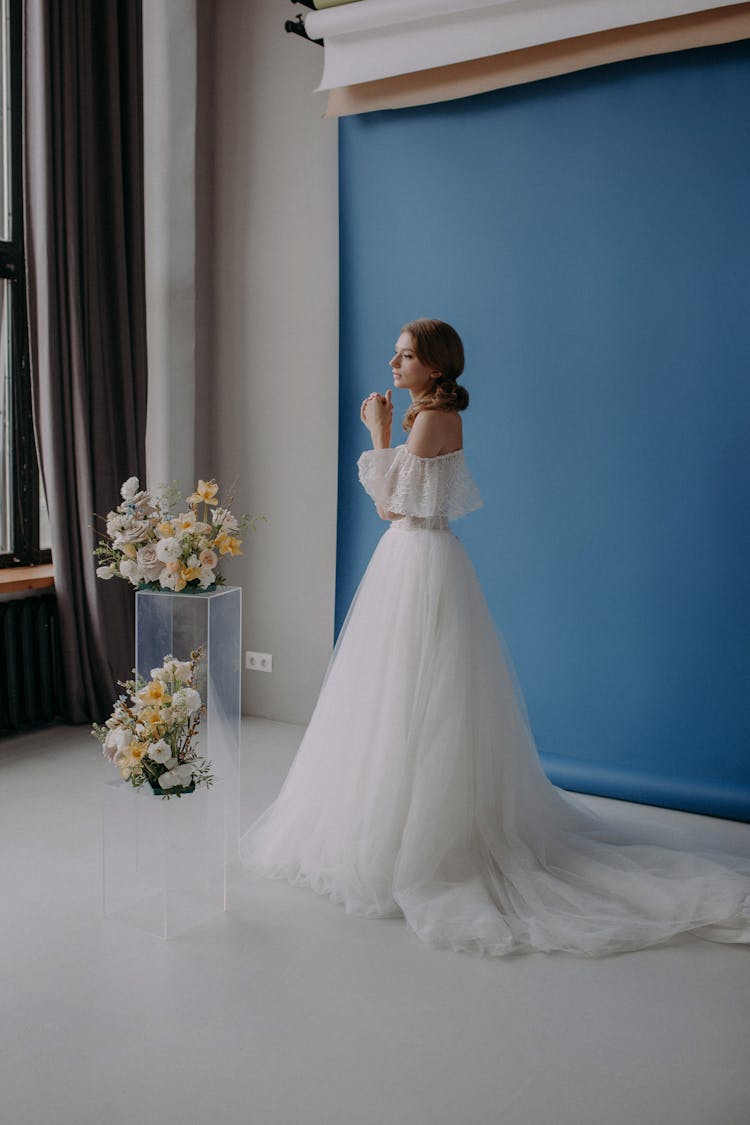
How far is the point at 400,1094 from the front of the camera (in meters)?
2.00

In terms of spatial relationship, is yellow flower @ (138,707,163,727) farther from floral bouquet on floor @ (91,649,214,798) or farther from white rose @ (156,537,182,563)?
white rose @ (156,537,182,563)

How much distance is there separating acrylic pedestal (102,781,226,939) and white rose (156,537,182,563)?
0.61 meters

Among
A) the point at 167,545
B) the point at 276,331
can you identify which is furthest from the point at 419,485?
the point at 276,331

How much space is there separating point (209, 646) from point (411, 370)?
1018mm

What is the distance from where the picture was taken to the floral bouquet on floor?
2625 millimetres

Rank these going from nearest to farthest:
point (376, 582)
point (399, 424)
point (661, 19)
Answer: point (376, 582)
point (661, 19)
point (399, 424)

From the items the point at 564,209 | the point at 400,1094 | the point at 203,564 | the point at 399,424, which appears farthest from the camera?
the point at 399,424

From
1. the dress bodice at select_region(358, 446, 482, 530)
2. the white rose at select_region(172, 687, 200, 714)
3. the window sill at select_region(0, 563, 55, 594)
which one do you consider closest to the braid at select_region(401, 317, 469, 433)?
the dress bodice at select_region(358, 446, 482, 530)

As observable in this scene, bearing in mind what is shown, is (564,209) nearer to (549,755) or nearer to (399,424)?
(399,424)

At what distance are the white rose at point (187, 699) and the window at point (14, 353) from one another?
2.17 meters

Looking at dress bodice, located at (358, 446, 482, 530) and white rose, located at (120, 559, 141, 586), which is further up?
dress bodice, located at (358, 446, 482, 530)

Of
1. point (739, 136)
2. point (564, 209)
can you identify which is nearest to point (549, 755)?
point (564, 209)

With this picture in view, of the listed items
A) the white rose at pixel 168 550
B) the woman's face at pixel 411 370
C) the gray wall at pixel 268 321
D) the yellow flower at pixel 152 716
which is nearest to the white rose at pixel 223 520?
the white rose at pixel 168 550

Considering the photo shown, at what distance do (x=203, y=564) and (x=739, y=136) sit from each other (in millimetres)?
2275
